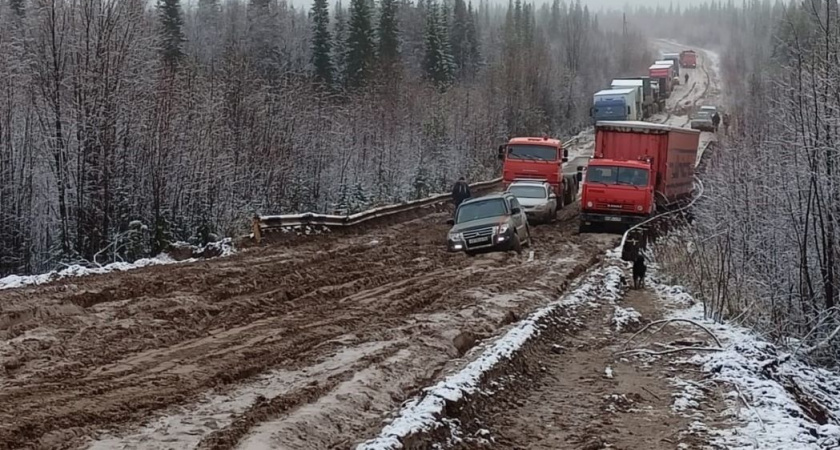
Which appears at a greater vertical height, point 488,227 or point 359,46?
point 359,46

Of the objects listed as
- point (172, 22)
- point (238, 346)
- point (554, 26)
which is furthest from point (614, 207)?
point (554, 26)

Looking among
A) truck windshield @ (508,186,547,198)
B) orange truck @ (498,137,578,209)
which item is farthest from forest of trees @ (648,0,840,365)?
orange truck @ (498,137,578,209)

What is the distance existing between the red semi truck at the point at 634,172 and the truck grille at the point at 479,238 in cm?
592

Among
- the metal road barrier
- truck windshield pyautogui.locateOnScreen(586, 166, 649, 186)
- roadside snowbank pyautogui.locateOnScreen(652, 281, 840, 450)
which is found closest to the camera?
roadside snowbank pyautogui.locateOnScreen(652, 281, 840, 450)

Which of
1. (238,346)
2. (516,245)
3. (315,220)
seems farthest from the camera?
(315,220)

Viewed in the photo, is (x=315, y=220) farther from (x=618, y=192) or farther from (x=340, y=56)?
(x=340, y=56)

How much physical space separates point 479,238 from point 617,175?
685 cm

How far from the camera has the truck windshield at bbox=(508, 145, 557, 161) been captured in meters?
32.8

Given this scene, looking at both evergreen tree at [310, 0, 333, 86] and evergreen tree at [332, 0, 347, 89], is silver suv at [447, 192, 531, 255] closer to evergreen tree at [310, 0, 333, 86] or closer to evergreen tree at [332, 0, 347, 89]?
evergreen tree at [332, 0, 347, 89]

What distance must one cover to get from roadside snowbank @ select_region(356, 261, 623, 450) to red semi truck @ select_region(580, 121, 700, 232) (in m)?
10.7

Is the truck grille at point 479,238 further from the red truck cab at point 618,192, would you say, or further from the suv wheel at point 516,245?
the red truck cab at point 618,192

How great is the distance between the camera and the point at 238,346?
10.8 metres

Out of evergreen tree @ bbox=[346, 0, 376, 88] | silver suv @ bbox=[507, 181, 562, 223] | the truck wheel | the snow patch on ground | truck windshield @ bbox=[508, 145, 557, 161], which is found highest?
evergreen tree @ bbox=[346, 0, 376, 88]

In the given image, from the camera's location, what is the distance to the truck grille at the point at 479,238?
2214cm
